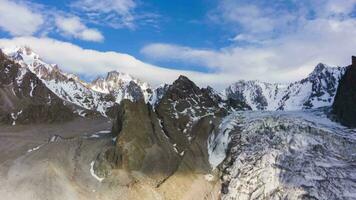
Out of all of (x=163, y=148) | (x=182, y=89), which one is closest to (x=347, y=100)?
(x=163, y=148)

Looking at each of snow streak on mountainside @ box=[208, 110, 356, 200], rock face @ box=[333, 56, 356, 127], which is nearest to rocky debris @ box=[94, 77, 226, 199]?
snow streak on mountainside @ box=[208, 110, 356, 200]

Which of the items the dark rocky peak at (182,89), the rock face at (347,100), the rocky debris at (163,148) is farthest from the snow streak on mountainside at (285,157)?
the dark rocky peak at (182,89)

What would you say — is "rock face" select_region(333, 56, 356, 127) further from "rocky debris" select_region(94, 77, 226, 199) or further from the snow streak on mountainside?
"rocky debris" select_region(94, 77, 226, 199)

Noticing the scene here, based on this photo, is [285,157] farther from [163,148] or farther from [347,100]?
[163,148]

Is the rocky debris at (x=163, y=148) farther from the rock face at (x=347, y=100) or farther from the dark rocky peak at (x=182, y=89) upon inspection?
the rock face at (x=347, y=100)

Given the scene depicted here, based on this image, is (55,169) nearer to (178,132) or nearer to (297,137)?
(178,132)

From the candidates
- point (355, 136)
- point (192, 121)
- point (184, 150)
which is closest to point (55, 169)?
point (184, 150)
